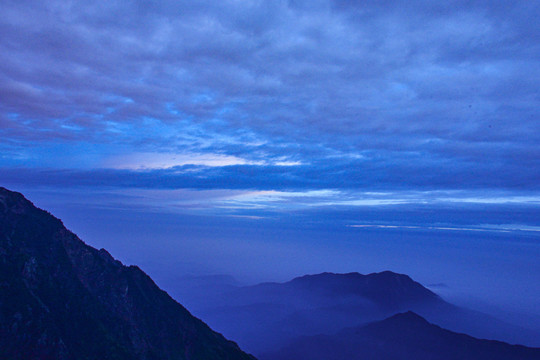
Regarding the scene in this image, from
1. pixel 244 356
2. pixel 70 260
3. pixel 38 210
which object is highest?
pixel 38 210

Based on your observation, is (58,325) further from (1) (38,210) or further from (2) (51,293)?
(1) (38,210)

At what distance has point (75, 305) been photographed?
107 m

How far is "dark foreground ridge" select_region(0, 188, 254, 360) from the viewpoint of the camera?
88250 mm

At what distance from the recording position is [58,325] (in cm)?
9519

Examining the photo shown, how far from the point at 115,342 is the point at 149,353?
15063 mm

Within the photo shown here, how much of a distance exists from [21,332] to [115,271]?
5011 centimetres

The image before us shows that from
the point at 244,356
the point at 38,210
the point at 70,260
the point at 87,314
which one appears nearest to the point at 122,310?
the point at 87,314

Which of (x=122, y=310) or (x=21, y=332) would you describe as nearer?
(x=21, y=332)

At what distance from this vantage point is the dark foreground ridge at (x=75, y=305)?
88.2 meters

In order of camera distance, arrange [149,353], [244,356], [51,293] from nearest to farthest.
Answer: [51,293] < [149,353] < [244,356]

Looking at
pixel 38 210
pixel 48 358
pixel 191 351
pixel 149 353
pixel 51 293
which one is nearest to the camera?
pixel 48 358

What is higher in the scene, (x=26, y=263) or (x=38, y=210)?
(x=38, y=210)

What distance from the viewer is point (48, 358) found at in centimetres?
8462

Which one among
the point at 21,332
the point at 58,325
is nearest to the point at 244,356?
the point at 58,325
